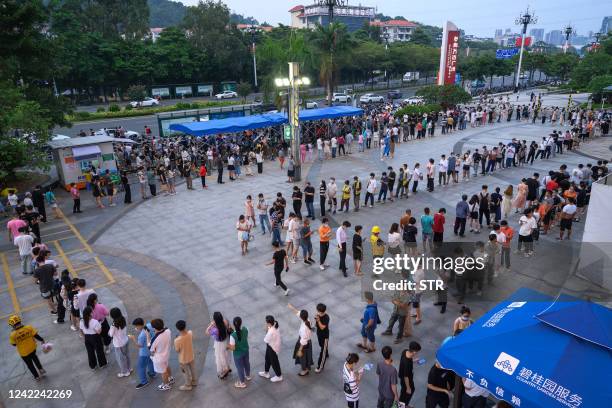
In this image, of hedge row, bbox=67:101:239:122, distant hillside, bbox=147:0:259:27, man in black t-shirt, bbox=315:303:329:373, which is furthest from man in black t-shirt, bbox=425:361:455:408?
distant hillside, bbox=147:0:259:27

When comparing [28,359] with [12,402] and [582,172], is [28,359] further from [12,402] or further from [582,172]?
[582,172]

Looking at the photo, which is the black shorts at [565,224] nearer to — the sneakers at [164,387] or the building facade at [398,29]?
the sneakers at [164,387]

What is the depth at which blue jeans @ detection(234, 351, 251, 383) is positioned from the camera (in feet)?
24.0

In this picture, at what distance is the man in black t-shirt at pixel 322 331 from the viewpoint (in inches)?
295

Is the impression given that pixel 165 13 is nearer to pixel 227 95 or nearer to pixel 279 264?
pixel 227 95

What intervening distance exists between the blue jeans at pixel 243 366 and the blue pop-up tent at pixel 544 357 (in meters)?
3.67

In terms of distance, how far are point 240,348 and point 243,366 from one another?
0.48m

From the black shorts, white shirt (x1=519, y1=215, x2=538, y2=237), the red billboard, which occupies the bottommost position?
the black shorts

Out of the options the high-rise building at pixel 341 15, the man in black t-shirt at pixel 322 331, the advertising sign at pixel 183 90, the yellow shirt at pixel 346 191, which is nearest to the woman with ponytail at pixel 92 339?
the man in black t-shirt at pixel 322 331

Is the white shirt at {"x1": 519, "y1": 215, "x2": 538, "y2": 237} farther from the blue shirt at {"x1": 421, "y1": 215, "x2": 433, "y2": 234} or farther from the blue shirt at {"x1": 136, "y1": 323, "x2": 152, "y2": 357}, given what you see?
the blue shirt at {"x1": 136, "y1": 323, "x2": 152, "y2": 357}

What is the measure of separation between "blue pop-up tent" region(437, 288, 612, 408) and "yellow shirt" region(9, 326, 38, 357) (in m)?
7.11

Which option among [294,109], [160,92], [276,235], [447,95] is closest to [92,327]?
[276,235]

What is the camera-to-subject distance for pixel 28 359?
7.65 meters

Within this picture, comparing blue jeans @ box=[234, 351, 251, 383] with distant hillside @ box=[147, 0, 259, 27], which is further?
distant hillside @ box=[147, 0, 259, 27]
